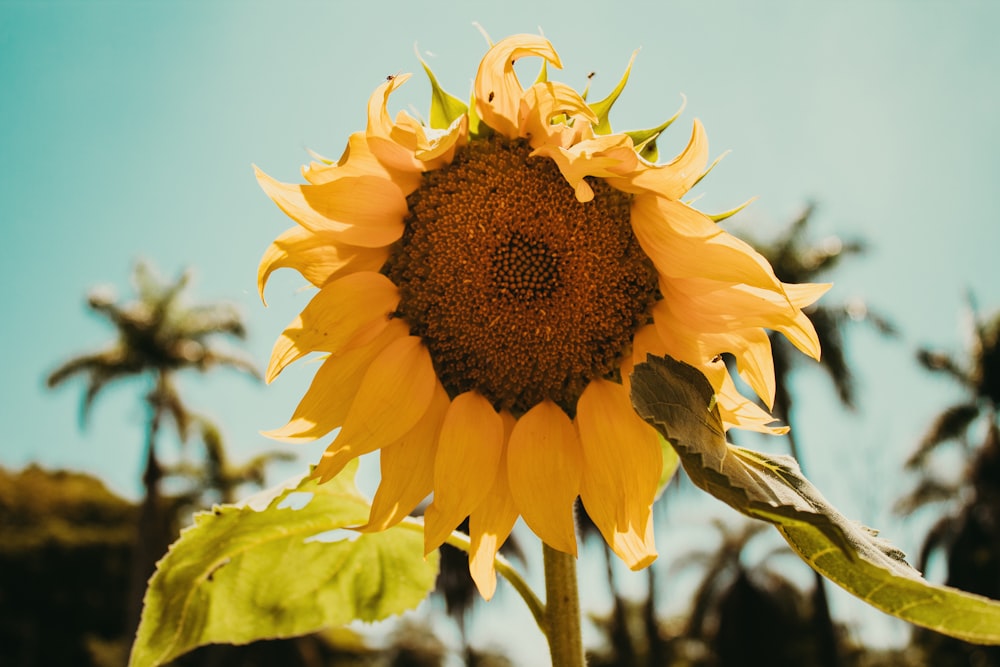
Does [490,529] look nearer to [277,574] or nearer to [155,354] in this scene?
[277,574]

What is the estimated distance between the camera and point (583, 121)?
1.22m

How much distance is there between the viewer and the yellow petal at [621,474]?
1198mm

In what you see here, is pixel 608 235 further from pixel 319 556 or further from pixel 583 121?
pixel 319 556

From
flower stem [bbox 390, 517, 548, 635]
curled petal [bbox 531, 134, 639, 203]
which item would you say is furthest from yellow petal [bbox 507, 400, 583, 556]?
curled petal [bbox 531, 134, 639, 203]

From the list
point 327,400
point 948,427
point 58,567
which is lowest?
point 327,400

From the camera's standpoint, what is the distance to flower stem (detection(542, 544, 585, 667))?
3.80ft

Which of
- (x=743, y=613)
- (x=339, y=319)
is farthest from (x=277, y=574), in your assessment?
(x=743, y=613)

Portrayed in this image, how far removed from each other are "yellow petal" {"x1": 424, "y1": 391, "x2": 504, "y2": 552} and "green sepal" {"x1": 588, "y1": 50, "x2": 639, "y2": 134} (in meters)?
0.45

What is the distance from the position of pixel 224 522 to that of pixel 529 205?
0.69 metres

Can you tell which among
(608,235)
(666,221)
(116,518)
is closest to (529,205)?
(608,235)

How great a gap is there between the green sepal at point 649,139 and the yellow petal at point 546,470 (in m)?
0.41

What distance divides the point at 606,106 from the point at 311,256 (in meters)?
0.49

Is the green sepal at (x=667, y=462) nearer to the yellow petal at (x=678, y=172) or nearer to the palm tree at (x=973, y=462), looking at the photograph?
the yellow petal at (x=678, y=172)

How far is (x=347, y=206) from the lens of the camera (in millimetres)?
1276
